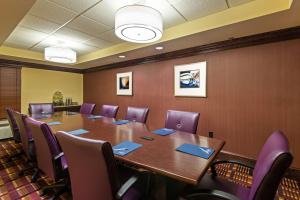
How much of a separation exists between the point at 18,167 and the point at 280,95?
13.4 feet

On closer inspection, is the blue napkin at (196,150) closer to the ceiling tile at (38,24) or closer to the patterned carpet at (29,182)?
the patterned carpet at (29,182)

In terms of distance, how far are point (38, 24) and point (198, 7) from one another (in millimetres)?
2393

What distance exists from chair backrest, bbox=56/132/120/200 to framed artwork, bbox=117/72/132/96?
3.20 metres

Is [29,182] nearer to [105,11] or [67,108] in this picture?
[105,11]

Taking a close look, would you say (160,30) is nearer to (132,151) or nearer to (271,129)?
(132,151)

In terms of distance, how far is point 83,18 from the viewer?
2.26m

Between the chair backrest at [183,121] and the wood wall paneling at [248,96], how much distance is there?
3.02 ft

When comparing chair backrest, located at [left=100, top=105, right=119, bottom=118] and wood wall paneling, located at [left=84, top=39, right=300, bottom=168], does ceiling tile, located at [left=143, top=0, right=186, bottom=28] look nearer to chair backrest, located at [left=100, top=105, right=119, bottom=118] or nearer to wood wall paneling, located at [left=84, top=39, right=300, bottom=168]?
wood wall paneling, located at [left=84, top=39, right=300, bottom=168]

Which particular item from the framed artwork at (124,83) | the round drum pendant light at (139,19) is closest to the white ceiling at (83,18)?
the round drum pendant light at (139,19)

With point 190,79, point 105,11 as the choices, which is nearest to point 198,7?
point 105,11

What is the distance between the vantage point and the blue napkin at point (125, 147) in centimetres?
129

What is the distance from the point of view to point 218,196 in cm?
92

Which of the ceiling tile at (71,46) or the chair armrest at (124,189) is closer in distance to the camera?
the chair armrest at (124,189)

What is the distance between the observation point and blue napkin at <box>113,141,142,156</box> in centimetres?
129
